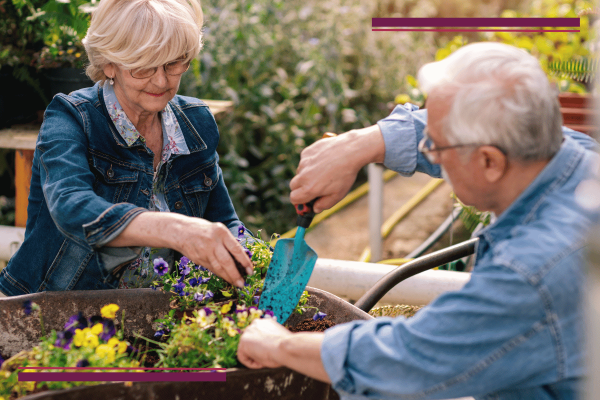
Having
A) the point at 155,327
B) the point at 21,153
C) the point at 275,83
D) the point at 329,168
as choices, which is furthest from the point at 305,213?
the point at 275,83

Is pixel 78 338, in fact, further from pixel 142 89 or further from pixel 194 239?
pixel 142 89

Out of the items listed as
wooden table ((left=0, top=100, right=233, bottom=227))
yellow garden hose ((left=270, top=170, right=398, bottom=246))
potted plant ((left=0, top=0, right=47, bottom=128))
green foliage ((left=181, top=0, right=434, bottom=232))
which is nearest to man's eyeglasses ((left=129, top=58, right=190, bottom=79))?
wooden table ((left=0, top=100, right=233, bottom=227))

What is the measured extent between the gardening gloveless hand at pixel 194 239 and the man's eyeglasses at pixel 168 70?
49cm

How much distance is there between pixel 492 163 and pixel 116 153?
3.53ft

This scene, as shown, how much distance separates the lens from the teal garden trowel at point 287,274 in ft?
4.72

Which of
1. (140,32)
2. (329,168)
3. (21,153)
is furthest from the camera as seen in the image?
(21,153)

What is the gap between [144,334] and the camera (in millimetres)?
1466

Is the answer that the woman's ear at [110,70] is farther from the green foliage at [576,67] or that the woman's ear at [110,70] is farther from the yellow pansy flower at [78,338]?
the green foliage at [576,67]

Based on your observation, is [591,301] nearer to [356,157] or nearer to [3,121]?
[356,157]

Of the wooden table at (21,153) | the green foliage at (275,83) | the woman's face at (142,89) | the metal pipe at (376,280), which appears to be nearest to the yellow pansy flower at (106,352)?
the woman's face at (142,89)

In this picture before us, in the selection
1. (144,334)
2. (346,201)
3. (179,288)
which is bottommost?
(346,201)

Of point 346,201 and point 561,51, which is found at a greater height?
point 561,51

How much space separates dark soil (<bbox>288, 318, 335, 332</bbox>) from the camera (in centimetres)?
144

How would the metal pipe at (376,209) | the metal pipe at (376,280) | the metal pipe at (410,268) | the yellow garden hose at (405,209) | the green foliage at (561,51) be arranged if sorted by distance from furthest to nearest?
1. the yellow garden hose at (405,209)
2. the metal pipe at (376,209)
3. the green foliage at (561,51)
4. the metal pipe at (376,280)
5. the metal pipe at (410,268)
